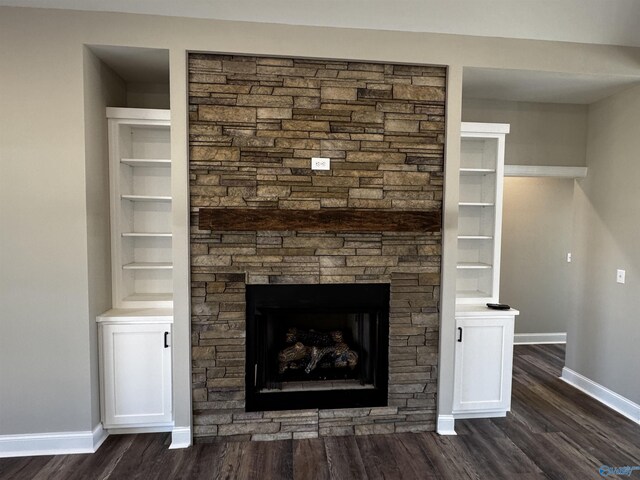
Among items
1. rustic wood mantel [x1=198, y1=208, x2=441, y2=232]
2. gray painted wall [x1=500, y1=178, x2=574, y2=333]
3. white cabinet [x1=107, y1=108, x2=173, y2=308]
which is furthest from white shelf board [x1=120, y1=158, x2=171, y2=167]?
gray painted wall [x1=500, y1=178, x2=574, y2=333]

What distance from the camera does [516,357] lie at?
13.9ft

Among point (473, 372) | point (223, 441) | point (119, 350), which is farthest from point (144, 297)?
point (473, 372)

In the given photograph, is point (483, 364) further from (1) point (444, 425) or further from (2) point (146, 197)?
(2) point (146, 197)

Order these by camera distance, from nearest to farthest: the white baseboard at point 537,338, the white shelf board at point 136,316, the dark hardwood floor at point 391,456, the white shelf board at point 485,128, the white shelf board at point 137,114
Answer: the dark hardwood floor at point 391,456
the white shelf board at point 136,316
the white shelf board at point 137,114
the white shelf board at point 485,128
the white baseboard at point 537,338

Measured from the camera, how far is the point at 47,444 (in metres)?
2.43

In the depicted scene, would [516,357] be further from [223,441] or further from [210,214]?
[210,214]

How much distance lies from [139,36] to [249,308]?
1.92m

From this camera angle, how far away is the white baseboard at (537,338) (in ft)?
15.2

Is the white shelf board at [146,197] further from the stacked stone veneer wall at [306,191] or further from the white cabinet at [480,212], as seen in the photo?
the white cabinet at [480,212]

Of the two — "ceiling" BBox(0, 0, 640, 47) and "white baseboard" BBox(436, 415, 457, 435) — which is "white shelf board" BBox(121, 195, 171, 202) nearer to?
"ceiling" BBox(0, 0, 640, 47)

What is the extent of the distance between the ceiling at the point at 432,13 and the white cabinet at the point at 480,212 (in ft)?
2.30

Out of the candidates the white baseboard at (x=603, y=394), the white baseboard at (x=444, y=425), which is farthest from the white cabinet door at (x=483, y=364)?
the white baseboard at (x=603, y=394)

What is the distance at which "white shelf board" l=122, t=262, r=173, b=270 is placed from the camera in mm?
2758

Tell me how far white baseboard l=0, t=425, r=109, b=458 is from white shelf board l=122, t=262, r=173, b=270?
3.71 ft
